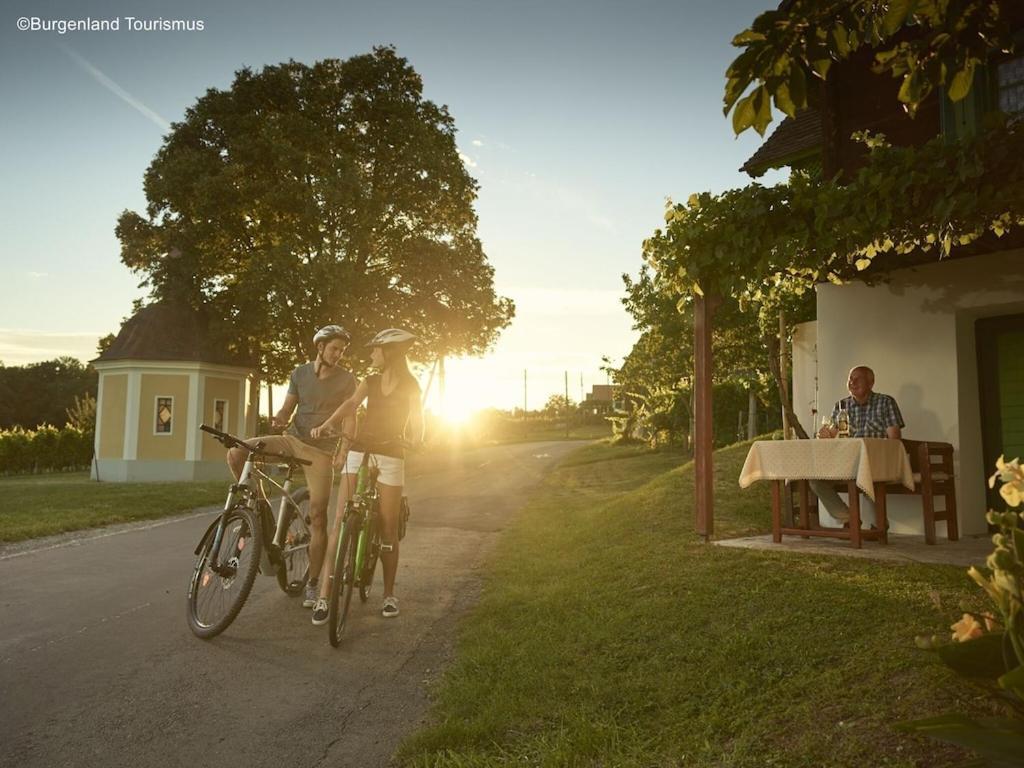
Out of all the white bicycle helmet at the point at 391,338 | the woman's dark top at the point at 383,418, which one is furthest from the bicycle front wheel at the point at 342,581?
the white bicycle helmet at the point at 391,338

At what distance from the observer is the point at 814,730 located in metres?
Result: 3.51

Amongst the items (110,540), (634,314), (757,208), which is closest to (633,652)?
(757,208)

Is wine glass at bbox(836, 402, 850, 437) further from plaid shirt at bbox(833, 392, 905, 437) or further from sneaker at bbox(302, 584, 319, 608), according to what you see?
sneaker at bbox(302, 584, 319, 608)

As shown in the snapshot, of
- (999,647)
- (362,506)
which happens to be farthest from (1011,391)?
(999,647)

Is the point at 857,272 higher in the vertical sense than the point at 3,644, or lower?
higher

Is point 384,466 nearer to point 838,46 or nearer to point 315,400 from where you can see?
point 315,400

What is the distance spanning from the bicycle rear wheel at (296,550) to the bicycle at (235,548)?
14 centimetres

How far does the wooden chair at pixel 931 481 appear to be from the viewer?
7.92 meters

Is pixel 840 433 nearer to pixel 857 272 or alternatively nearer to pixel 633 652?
pixel 857 272

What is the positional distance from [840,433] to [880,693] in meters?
5.47

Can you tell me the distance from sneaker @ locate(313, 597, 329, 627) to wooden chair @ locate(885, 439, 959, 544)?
18.2 feet

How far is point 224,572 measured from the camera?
18.2 ft

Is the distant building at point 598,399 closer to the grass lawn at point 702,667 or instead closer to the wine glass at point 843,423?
the wine glass at point 843,423

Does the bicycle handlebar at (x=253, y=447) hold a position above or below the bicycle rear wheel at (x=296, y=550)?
above
